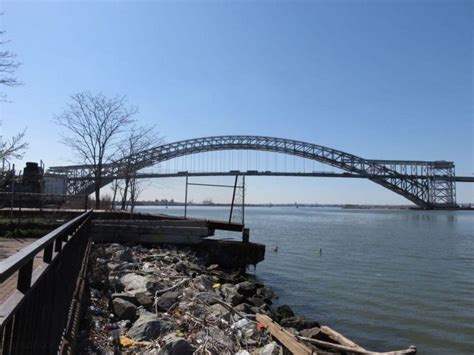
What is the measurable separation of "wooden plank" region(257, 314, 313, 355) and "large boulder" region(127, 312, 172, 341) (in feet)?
5.75

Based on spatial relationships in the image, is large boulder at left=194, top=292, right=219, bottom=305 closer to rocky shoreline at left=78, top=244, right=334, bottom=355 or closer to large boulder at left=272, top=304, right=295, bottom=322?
rocky shoreline at left=78, top=244, right=334, bottom=355

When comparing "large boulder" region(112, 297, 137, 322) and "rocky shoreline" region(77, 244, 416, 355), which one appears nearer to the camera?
"rocky shoreline" region(77, 244, 416, 355)

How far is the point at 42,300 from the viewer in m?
2.84

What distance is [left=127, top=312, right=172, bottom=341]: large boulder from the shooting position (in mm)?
6279

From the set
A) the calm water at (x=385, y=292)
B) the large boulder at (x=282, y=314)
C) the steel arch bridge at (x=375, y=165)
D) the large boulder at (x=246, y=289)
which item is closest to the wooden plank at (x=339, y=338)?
the calm water at (x=385, y=292)

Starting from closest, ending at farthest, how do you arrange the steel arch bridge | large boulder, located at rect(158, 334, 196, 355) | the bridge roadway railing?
the bridge roadway railing < large boulder, located at rect(158, 334, 196, 355) < the steel arch bridge

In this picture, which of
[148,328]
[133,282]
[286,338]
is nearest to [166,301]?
[133,282]

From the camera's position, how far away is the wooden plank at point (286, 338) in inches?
251

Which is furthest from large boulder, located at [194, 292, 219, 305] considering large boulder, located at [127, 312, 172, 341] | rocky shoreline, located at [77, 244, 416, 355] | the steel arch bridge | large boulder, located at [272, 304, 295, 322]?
the steel arch bridge

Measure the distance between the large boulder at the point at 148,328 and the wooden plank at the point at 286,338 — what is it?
5.75 feet

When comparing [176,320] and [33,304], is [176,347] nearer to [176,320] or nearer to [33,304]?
[176,320]

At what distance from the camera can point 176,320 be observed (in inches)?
290

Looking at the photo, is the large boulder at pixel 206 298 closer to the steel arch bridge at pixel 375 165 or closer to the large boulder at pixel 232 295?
the large boulder at pixel 232 295

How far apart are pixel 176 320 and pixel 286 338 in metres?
1.86
